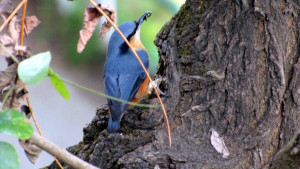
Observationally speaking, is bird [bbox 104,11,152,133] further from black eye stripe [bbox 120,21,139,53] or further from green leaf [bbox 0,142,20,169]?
green leaf [bbox 0,142,20,169]

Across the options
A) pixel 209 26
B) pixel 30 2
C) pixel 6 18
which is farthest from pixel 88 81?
pixel 6 18

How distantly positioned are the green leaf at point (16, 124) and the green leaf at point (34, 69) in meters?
0.10

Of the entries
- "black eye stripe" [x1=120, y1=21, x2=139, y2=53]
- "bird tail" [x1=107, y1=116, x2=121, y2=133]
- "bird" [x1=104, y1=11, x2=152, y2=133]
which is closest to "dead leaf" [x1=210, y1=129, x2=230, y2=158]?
"bird tail" [x1=107, y1=116, x2=121, y2=133]

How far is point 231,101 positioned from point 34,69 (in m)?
1.10

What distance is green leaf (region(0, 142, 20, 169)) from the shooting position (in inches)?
45.5

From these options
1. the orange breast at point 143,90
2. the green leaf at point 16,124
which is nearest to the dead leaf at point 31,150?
the green leaf at point 16,124

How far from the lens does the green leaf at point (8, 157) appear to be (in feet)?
3.79

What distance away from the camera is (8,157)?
116 cm

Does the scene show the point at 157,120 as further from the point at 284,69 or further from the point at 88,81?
the point at 88,81

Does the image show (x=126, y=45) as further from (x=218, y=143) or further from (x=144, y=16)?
(x=218, y=143)

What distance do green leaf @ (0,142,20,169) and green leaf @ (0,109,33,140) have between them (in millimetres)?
56

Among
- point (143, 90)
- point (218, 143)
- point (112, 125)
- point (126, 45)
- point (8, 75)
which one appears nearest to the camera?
point (8, 75)

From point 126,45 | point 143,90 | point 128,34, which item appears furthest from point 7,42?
point 128,34

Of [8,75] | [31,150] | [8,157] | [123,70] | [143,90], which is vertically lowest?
[143,90]
